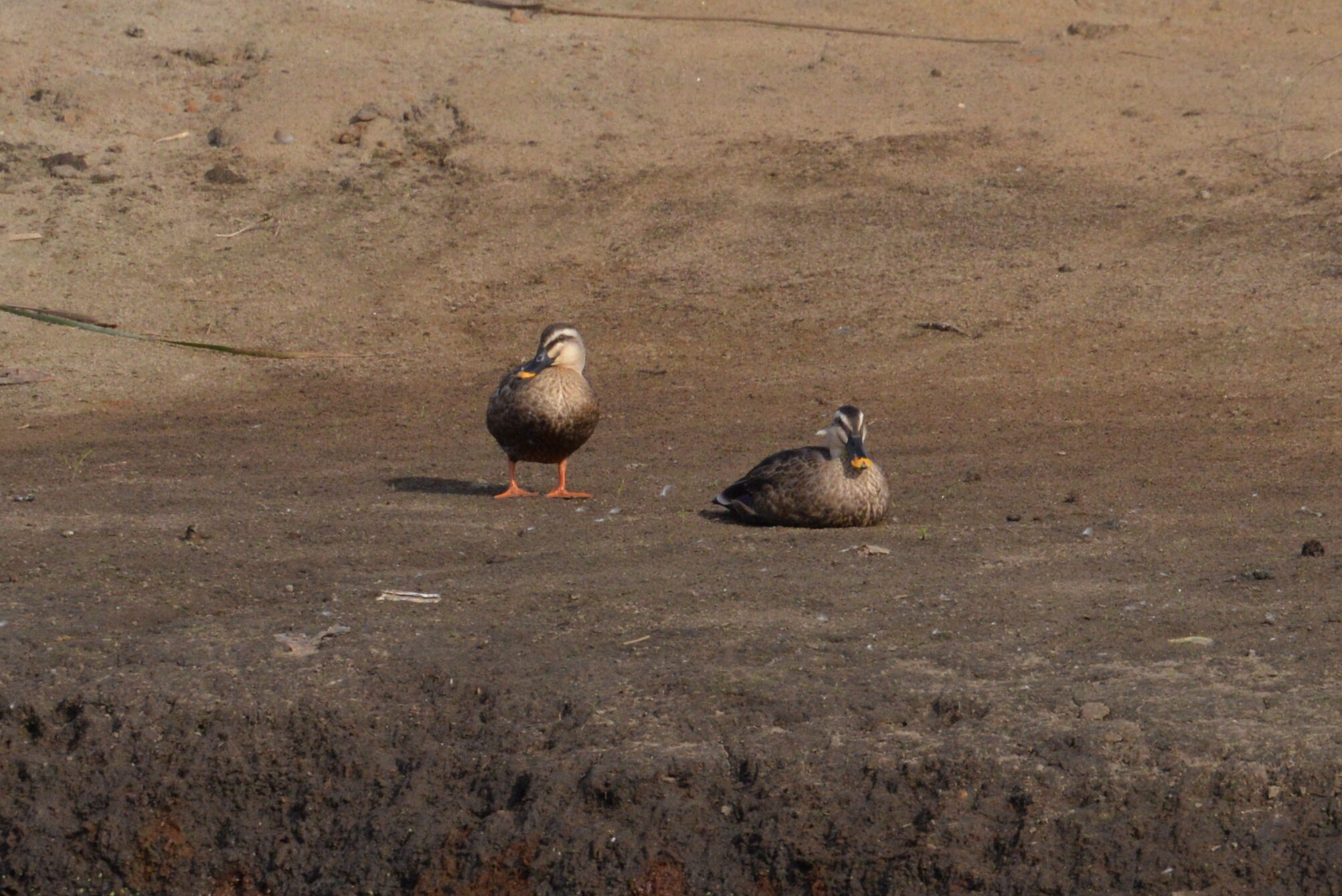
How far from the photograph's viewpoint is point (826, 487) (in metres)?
7.31

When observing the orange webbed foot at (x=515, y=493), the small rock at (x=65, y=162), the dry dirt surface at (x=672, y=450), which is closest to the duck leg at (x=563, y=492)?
the orange webbed foot at (x=515, y=493)

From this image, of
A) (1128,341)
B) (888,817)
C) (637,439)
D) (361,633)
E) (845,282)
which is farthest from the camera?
(845,282)

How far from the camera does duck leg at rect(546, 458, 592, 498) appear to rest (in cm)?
827

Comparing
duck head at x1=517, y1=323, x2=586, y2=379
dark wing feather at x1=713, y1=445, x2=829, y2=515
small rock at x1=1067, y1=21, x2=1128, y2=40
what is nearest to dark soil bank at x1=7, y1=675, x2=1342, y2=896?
dark wing feather at x1=713, y1=445, x2=829, y2=515

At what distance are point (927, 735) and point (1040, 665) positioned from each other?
647mm

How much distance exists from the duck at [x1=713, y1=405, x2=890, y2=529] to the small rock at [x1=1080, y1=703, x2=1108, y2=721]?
2523 millimetres

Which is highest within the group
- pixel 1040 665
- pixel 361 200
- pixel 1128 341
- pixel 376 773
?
pixel 361 200

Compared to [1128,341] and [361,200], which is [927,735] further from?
[361,200]

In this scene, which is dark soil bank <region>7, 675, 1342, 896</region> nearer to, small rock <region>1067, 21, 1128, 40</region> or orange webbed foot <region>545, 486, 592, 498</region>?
orange webbed foot <region>545, 486, 592, 498</region>

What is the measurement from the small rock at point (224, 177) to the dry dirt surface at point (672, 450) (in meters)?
0.03

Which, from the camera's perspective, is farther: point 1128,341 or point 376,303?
point 376,303

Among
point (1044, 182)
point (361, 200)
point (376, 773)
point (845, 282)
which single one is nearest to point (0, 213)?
point (361, 200)

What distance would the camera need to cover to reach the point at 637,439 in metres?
9.89

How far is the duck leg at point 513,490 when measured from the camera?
27.2ft
